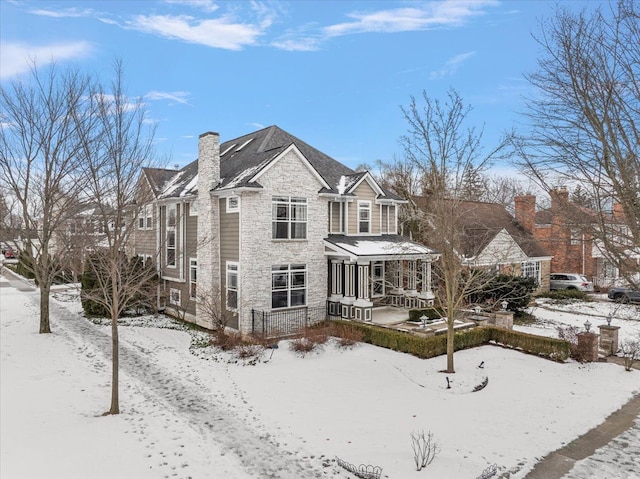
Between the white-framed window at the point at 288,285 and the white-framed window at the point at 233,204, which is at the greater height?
the white-framed window at the point at 233,204

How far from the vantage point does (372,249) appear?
19812 mm

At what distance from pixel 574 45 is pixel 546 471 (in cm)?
787

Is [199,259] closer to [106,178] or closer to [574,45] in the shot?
[106,178]

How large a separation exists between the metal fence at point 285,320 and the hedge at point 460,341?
1.74m

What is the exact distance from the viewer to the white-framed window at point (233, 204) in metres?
18.2

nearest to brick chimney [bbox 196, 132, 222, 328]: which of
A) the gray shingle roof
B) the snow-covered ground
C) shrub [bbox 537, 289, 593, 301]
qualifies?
the gray shingle roof

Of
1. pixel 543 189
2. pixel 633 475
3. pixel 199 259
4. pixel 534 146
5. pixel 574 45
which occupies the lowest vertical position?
pixel 633 475

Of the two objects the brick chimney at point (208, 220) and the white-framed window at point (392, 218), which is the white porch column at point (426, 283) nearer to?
the white-framed window at point (392, 218)

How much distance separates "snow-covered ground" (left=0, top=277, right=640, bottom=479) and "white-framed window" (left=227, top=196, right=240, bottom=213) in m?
5.78

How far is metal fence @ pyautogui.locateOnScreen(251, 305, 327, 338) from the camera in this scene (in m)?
17.8

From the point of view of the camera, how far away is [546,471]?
822cm

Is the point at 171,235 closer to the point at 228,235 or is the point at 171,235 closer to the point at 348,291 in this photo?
the point at 228,235

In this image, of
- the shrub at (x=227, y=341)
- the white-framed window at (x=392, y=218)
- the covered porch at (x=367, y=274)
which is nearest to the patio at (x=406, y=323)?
the covered porch at (x=367, y=274)

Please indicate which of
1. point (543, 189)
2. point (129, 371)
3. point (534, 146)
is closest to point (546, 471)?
point (543, 189)
